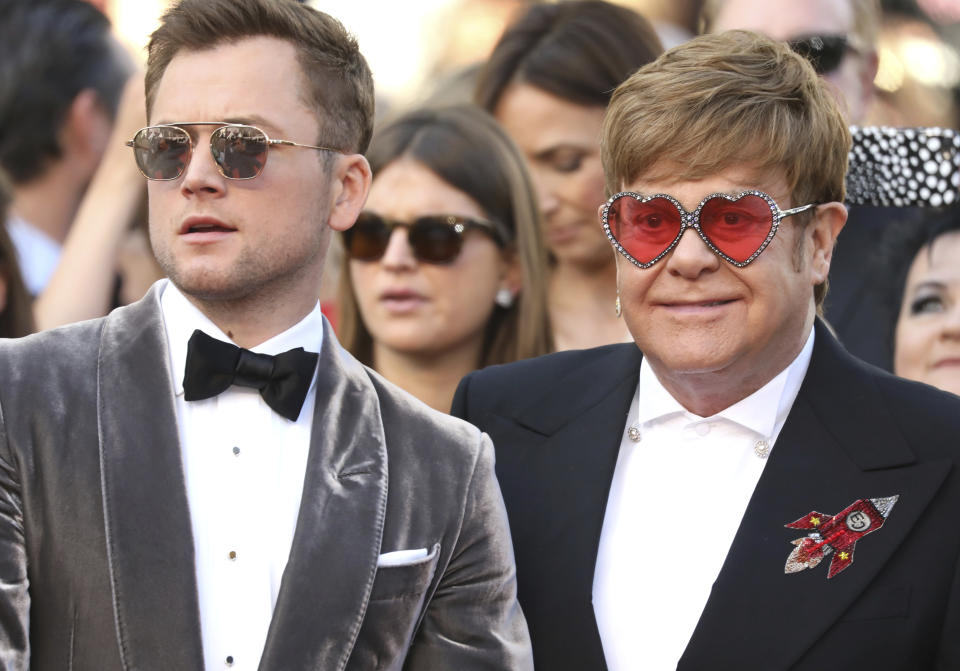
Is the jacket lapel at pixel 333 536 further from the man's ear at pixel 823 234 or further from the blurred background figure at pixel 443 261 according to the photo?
the blurred background figure at pixel 443 261

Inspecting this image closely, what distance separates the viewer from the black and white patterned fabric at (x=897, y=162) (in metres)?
4.03

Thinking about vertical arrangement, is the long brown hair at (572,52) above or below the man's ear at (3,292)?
above

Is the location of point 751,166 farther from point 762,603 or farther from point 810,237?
point 762,603

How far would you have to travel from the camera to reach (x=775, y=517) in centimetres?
290

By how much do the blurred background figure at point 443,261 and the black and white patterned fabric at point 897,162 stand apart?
3.78ft

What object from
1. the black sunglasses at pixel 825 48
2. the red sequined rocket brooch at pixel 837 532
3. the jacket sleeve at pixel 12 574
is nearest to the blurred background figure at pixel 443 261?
the black sunglasses at pixel 825 48

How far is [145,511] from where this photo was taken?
245 cm

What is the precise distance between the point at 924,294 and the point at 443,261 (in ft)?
5.38

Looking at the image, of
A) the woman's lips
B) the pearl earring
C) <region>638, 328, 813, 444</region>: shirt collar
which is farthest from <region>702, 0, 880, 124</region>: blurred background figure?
<region>638, 328, 813, 444</region>: shirt collar

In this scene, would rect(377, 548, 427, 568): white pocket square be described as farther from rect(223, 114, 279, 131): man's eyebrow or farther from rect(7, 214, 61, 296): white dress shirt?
rect(7, 214, 61, 296): white dress shirt

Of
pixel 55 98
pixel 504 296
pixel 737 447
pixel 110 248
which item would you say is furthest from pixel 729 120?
pixel 55 98

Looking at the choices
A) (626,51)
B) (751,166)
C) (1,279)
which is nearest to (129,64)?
(1,279)

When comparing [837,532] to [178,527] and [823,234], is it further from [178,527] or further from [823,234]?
[178,527]

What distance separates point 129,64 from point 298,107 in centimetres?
343
